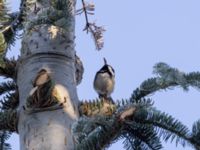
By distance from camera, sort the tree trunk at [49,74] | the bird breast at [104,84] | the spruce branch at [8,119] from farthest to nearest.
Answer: the bird breast at [104,84], the spruce branch at [8,119], the tree trunk at [49,74]

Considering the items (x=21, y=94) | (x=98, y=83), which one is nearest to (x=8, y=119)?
(x=21, y=94)

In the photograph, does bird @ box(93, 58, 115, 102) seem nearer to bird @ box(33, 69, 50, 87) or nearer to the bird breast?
the bird breast

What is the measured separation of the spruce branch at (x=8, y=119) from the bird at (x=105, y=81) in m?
0.83

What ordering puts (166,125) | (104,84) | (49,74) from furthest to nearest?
1. (104,84)
2. (49,74)
3. (166,125)

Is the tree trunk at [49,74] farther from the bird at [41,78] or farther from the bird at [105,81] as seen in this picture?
the bird at [105,81]

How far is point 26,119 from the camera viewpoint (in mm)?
1954

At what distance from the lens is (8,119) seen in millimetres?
2055

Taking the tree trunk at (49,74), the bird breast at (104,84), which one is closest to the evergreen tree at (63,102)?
the tree trunk at (49,74)

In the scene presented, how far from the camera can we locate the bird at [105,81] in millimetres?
2875

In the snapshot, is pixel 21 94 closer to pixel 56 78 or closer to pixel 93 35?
pixel 56 78

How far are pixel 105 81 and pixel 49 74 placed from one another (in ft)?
3.17

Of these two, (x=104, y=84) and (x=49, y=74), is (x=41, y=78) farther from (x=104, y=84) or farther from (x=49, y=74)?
(x=104, y=84)

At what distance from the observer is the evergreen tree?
171 cm

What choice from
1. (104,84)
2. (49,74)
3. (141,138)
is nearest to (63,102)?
(49,74)
